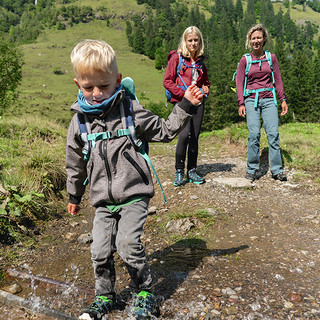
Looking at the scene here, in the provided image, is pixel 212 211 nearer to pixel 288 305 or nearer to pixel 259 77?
pixel 288 305

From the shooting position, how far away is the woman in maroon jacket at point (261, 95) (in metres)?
5.60

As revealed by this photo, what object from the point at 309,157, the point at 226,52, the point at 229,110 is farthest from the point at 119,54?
the point at 309,157

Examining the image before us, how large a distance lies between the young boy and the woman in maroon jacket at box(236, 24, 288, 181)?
3535 millimetres

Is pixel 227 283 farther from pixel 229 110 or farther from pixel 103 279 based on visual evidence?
pixel 229 110

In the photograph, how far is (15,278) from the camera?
3.20 m

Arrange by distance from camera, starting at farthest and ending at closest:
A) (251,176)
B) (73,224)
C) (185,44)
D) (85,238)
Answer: (251,176)
(185,44)
(73,224)
(85,238)

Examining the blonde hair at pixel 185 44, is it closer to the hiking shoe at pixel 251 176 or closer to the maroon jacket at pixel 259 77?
the maroon jacket at pixel 259 77

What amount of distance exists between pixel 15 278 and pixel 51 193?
225cm

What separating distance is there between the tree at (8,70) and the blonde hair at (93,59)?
75.8 ft

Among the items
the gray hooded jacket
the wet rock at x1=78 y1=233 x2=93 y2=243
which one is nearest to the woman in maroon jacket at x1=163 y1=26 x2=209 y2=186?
the wet rock at x1=78 y1=233 x2=93 y2=243

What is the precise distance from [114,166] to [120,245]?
0.60 meters

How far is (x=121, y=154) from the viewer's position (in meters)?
2.48

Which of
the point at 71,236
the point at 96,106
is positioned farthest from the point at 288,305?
the point at 71,236

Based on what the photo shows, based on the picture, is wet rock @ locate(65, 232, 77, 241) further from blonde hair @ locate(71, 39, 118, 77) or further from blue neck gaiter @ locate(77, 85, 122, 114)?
blonde hair @ locate(71, 39, 118, 77)
